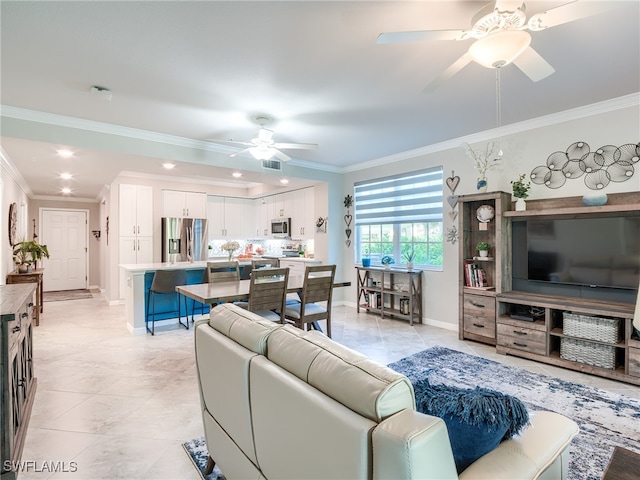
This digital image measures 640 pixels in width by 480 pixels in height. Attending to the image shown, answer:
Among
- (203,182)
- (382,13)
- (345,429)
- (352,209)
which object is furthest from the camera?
(203,182)

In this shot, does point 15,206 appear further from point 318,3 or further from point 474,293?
point 474,293

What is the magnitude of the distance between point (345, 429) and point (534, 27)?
82.3 inches

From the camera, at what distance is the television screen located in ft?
10.6

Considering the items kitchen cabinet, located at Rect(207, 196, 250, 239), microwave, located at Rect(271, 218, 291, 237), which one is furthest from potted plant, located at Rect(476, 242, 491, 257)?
kitchen cabinet, located at Rect(207, 196, 250, 239)

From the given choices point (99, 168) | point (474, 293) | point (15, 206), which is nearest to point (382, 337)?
point (474, 293)

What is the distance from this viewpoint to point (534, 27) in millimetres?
1769

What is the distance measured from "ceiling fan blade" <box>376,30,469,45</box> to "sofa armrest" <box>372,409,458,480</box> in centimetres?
173

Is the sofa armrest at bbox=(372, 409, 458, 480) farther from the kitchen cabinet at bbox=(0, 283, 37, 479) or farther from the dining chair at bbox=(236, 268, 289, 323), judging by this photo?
the dining chair at bbox=(236, 268, 289, 323)

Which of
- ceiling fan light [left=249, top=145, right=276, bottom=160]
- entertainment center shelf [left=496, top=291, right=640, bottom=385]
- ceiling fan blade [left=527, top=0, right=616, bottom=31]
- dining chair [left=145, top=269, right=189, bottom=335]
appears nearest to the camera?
ceiling fan blade [left=527, top=0, right=616, bottom=31]

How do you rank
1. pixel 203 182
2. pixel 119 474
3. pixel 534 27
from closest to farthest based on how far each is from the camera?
1. pixel 534 27
2. pixel 119 474
3. pixel 203 182

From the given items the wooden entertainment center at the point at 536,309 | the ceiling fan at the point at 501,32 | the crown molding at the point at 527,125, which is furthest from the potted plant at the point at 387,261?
the ceiling fan at the point at 501,32

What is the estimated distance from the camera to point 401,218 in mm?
5562

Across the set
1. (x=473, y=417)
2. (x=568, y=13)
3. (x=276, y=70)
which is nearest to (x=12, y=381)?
(x=473, y=417)

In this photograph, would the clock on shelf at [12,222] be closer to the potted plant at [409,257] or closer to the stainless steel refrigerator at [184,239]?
the stainless steel refrigerator at [184,239]
